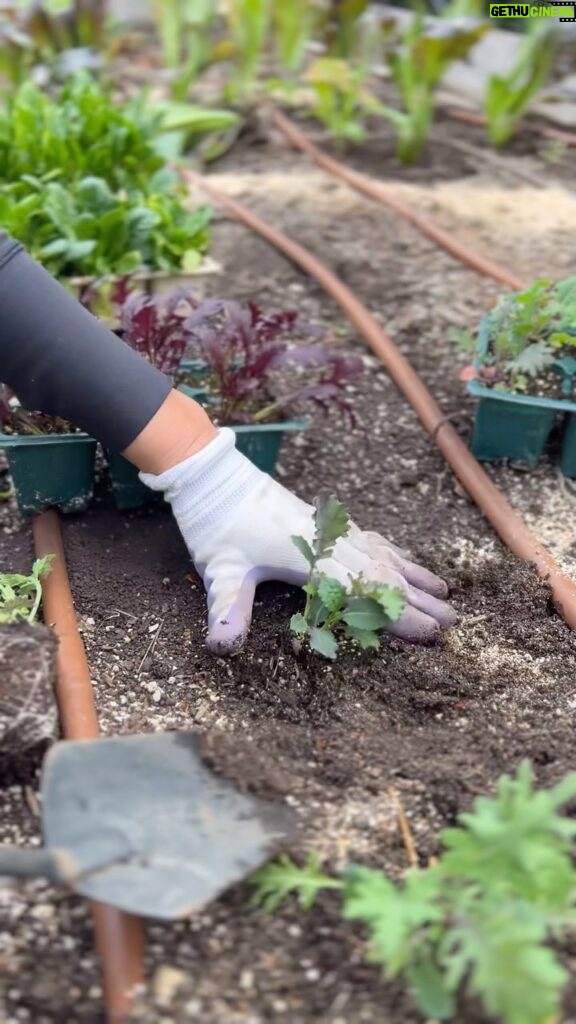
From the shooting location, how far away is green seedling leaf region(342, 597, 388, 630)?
1.70 m

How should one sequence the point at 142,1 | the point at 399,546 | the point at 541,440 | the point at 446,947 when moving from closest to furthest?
1. the point at 446,947
2. the point at 399,546
3. the point at 541,440
4. the point at 142,1

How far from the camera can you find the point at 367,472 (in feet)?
A: 8.05

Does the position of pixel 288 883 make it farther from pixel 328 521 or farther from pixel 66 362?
pixel 66 362

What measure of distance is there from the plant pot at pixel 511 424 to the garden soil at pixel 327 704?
6 centimetres

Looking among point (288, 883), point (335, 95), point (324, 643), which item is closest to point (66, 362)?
point (324, 643)

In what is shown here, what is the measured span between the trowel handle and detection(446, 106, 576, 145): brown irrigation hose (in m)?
4.58

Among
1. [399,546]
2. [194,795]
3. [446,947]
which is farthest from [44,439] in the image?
[446,947]

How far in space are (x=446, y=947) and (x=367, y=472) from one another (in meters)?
1.48

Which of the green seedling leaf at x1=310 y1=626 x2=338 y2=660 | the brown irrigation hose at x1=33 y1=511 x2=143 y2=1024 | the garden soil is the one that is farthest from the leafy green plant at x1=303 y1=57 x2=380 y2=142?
the green seedling leaf at x1=310 y1=626 x2=338 y2=660

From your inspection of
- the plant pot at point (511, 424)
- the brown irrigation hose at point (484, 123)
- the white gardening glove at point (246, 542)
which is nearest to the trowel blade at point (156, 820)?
the white gardening glove at point (246, 542)

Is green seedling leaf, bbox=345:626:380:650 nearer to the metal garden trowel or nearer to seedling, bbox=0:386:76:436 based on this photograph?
the metal garden trowel

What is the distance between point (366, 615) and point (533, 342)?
3.38ft

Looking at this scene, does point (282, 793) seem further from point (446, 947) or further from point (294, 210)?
point (294, 210)

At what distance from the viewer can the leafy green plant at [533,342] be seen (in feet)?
7.39
